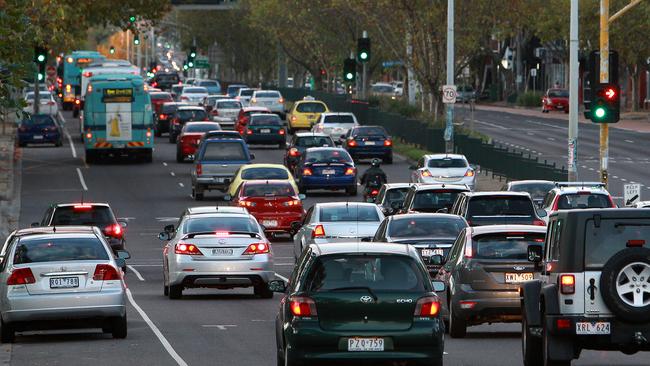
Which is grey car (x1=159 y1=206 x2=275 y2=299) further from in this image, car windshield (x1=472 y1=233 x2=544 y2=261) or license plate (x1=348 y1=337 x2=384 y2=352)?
license plate (x1=348 y1=337 x2=384 y2=352)

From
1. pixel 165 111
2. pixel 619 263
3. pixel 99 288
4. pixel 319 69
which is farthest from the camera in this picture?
pixel 319 69

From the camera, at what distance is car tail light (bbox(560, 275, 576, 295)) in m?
16.6

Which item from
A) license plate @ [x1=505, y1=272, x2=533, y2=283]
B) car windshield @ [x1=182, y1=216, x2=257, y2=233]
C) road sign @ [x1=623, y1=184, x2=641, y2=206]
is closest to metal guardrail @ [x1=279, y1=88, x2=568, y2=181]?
road sign @ [x1=623, y1=184, x2=641, y2=206]

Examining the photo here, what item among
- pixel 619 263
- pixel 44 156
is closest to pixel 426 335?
pixel 619 263

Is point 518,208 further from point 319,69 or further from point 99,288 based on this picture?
point 319,69

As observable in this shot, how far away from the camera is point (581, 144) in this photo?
3056 inches

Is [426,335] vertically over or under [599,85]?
under

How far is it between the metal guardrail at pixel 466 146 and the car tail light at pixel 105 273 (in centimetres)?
2831

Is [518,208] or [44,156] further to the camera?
[44,156]

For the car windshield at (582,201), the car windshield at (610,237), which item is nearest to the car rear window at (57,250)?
the car windshield at (610,237)

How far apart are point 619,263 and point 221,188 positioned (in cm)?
3732

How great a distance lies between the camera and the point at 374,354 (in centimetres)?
1644

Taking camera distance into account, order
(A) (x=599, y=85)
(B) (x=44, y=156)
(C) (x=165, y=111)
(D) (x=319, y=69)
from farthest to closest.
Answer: (D) (x=319, y=69)
(C) (x=165, y=111)
(B) (x=44, y=156)
(A) (x=599, y=85)

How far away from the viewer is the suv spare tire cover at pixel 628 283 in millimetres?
16156
